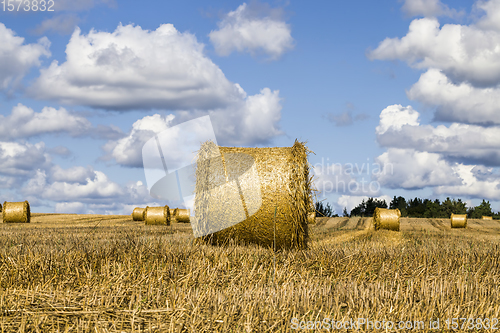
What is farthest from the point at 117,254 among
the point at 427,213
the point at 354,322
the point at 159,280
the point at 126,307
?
the point at 427,213

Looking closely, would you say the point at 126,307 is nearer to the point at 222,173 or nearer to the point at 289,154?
the point at 222,173

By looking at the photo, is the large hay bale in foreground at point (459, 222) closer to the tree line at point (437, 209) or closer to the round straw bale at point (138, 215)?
the round straw bale at point (138, 215)

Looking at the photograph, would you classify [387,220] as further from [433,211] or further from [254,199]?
[433,211]

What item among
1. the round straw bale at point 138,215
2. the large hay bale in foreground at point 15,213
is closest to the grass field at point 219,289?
the large hay bale in foreground at point 15,213

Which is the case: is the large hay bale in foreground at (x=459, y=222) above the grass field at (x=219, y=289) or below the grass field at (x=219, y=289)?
below

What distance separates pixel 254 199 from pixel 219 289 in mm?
3095

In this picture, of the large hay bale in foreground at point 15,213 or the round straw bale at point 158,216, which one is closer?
the round straw bale at point 158,216

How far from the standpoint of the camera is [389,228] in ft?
55.6

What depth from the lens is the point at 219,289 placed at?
14.0 ft

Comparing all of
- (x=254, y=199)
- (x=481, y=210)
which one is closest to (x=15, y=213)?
(x=254, y=199)

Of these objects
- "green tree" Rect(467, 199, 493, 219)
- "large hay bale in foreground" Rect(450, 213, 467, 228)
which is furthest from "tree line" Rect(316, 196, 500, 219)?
"large hay bale in foreground" Rect(450, 213, 467, 228)

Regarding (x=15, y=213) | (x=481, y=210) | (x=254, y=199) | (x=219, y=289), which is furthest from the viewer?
(x=481, y=210)

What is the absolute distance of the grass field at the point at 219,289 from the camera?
3.13 meters

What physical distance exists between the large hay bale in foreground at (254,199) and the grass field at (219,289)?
41.9 inches
